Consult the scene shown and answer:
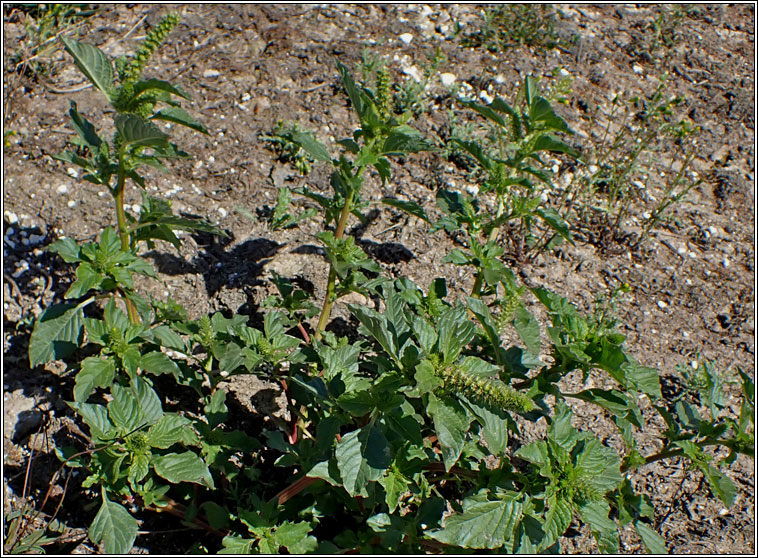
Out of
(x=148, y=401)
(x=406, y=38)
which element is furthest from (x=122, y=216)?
(x=406, y=38)

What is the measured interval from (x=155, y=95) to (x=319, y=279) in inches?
53.4

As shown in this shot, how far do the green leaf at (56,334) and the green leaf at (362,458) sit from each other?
1.25m

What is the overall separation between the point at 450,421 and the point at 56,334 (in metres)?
1.64

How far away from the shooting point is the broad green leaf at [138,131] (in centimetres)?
206

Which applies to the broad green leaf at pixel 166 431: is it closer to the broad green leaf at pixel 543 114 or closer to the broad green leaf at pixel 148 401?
the broad green leaf at pixel 148 401

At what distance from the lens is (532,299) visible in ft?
11.2

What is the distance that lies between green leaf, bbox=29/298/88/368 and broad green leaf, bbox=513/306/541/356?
1638 mm

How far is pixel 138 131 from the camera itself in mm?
2105

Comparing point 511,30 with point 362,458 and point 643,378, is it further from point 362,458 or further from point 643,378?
point 362,458

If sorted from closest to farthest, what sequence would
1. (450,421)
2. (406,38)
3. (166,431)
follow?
1. (450,421)
2. (166,431)
3. (406,38)

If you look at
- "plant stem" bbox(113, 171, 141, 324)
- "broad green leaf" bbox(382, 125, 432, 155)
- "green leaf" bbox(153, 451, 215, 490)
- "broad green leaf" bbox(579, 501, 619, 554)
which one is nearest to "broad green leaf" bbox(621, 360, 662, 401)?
"broad green leaf" bbox(579, 501, 619, 554)

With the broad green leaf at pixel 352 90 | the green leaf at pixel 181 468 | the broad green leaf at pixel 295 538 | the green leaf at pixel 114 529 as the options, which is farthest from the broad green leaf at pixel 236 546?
the broad green leaf at pixel 352 90

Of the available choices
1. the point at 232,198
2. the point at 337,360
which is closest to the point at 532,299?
the point at 337,360

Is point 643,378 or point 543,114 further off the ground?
point 543,114
